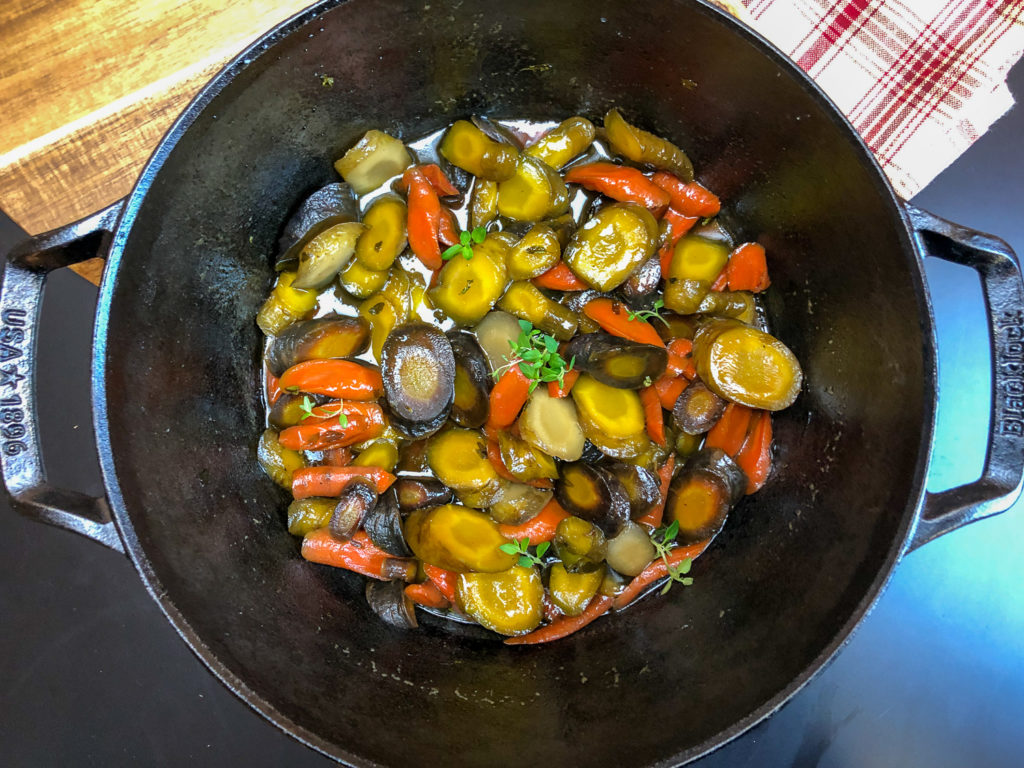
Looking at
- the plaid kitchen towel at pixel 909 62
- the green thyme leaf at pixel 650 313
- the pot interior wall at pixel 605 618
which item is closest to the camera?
the pot interior wall at pixel 605 618

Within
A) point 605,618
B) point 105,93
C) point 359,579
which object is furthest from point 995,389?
point 105,93

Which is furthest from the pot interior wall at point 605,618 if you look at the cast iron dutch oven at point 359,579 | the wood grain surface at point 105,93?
the wood grain surface at point 105,93

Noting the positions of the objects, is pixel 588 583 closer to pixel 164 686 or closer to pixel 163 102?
pixel 164 686

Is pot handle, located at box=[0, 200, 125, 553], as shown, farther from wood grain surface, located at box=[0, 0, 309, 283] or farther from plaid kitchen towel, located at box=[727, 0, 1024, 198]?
plaid kitchen towel, located at box=[727, 0, 1024, 198]

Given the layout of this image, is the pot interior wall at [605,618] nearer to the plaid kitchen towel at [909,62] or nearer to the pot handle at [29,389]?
the pot handle at [29,389]

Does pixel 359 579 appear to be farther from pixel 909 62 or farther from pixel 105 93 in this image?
pixel 909 62

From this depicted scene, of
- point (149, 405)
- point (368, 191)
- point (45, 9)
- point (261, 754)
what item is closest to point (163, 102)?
point (45, 9)

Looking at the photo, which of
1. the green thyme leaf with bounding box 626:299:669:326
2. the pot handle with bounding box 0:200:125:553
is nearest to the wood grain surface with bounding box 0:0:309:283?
the pot handle with bounding box 0:200:125:553

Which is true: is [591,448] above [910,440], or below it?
below
